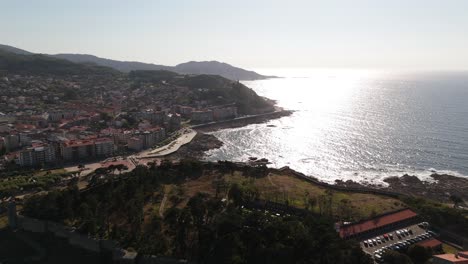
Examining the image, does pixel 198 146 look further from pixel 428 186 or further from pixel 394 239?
pixel 394 239

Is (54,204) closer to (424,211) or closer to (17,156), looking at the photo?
(17,156)

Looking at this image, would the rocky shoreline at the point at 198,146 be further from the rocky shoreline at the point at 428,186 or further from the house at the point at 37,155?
the house at the point at 37,155

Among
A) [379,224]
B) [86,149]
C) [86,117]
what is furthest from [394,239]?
[86,117]

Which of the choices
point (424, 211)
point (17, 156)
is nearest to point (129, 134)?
point (17, 156)

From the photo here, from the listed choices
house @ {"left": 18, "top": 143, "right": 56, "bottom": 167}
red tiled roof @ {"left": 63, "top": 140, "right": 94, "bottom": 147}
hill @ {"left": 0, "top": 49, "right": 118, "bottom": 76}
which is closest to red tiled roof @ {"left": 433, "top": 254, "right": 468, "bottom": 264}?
red tiled roof @ {"left": 63, "top": 140, "right": 94, "bottom": 147}

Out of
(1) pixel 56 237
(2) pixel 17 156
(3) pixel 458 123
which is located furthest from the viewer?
(3) pixel 458 123

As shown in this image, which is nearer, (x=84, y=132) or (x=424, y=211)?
(x=424, y=211)
